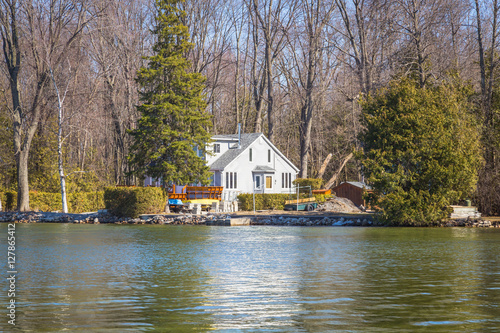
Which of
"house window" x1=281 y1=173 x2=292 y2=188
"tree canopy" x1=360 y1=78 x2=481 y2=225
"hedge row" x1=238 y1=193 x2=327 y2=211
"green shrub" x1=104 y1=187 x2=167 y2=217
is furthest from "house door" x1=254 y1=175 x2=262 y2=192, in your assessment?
"tree canopy" x1=360 y1=78 x2=481 y2=225

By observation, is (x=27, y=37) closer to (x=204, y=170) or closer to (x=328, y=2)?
(x=204, y=170)

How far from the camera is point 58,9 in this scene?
42344mm

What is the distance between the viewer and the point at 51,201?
151 feet

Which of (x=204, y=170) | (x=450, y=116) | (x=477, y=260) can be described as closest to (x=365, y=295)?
(x=477, y=260)

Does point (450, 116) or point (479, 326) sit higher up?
point (450, 116)

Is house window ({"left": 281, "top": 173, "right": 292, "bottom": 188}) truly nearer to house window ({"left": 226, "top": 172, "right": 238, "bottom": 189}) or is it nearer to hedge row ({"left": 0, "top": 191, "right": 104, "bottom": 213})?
house window ({"left": 226, "top": 172, "right": 238, "bottom": 189})

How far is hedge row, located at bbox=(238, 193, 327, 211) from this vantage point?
45406mm

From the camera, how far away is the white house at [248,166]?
2098 inches

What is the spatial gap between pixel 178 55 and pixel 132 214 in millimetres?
12851

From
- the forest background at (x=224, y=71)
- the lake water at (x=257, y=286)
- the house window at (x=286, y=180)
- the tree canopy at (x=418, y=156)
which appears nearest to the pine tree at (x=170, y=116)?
the forest background at (x=224, y=71)

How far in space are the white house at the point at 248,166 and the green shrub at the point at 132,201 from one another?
43.3 feet

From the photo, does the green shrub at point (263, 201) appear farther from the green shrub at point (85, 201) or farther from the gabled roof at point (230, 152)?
the green shrub at point (85, 201)

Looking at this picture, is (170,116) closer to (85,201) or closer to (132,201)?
(132,201)

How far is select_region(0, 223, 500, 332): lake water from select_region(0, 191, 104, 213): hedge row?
22.7 meters
